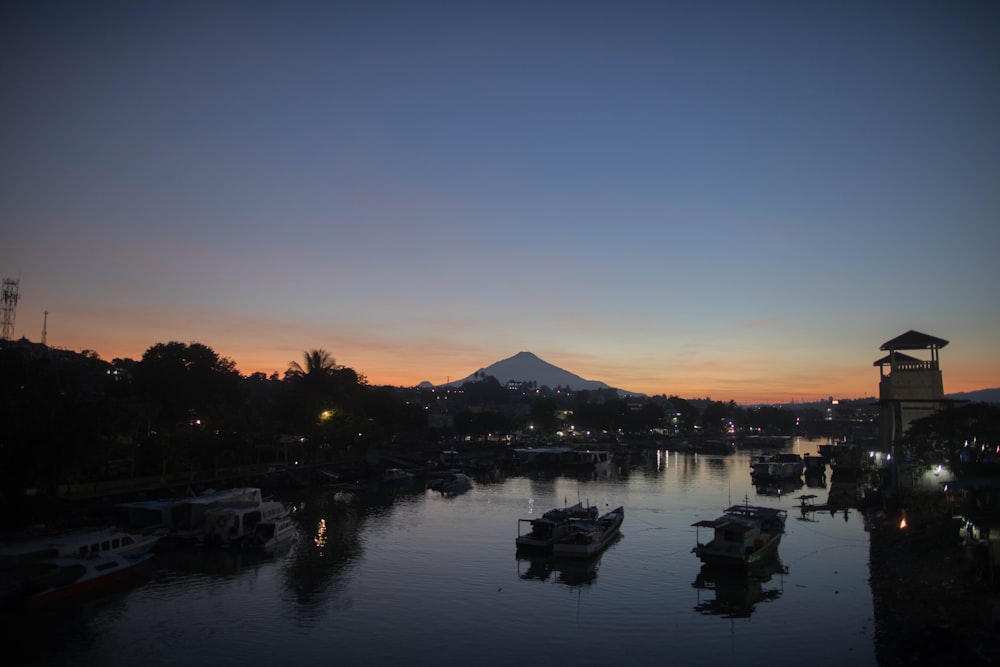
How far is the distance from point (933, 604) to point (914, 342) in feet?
110

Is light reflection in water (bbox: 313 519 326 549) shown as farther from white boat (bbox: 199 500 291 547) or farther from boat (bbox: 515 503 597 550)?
boat (bbox: 515 503 597 550)

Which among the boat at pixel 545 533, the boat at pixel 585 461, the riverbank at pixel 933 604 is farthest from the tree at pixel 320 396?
the riverbank at pixel 933 604

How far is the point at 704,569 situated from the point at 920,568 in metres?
9.10

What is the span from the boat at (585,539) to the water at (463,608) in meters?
0.78

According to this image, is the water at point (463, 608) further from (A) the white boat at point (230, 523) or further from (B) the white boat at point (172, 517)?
(B) the white boat at point (172, 517)

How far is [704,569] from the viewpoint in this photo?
32000mm

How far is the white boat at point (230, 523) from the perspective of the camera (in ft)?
119

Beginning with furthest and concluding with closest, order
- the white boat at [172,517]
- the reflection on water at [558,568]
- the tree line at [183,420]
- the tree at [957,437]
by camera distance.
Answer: the tree at [957,437], the white boat at [172,517], the reflection on water at [558,568], the tree line at [183,420]

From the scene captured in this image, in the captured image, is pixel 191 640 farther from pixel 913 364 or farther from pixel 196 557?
pixel 913 364

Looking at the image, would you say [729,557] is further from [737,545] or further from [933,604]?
[933,604]

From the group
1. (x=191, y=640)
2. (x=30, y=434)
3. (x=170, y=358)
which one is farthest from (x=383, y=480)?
(x=191, y=640)

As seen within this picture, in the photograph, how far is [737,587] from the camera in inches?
1150

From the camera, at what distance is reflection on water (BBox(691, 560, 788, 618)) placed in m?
26.1

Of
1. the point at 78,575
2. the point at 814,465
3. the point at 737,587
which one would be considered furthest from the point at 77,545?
the point at 814,465
